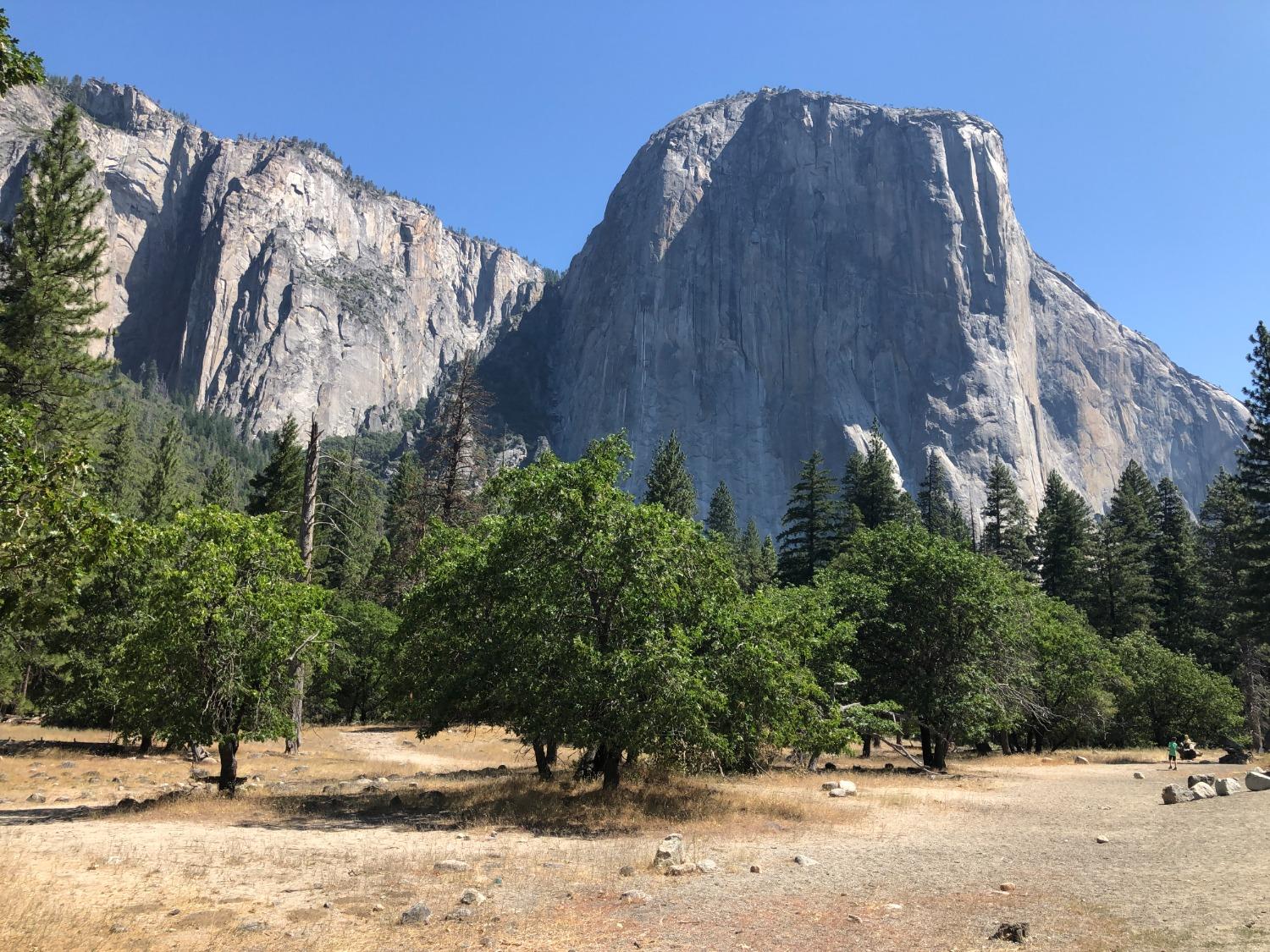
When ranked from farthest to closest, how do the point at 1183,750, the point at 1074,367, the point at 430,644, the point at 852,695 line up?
the point at 1074,367
the point at 1183,750
the point at 852,695
the point at 430,644

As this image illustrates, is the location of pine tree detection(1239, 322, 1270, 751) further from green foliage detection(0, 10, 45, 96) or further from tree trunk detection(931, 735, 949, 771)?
green foliage detection(0, 10, 45, 96)

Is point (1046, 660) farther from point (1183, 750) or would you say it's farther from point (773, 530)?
point (773, 530)

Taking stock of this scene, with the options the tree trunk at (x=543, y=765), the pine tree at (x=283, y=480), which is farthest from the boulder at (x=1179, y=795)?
the pine tree at (x=283, y=480)

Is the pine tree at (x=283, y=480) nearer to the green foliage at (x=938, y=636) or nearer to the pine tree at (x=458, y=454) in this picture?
the pine tree at (x=458, y=454)

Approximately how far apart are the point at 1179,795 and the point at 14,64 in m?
25.9

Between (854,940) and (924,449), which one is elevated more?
(924,449)

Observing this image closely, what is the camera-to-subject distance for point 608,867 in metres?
11.5

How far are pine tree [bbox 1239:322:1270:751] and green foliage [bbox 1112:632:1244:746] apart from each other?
3.40 ft

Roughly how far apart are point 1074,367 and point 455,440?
16244cm

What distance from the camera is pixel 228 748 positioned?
55.6 feet

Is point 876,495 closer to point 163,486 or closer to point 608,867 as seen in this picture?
point 163,486

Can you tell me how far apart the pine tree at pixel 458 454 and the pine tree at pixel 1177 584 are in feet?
164

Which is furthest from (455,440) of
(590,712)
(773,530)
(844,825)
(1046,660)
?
(773,530)

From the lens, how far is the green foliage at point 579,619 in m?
14.9
